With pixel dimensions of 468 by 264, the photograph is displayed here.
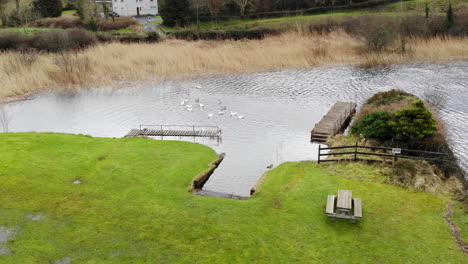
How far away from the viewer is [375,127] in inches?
1490

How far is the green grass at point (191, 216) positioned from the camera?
870 inches

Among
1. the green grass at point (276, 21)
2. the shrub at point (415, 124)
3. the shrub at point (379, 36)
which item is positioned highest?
the green grass at point (276, 21)

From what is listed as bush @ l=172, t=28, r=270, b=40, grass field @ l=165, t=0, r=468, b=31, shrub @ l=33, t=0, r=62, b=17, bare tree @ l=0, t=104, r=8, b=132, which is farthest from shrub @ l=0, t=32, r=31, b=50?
shrub @ l=33, t=0, r=62, b=17

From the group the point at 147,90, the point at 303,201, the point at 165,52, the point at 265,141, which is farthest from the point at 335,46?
the point at 303,201

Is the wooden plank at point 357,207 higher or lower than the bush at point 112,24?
lower

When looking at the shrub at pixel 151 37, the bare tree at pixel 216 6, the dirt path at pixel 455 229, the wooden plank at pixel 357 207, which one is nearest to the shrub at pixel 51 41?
the shrub at pixel 151 37

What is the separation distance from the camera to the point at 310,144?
39.5 m

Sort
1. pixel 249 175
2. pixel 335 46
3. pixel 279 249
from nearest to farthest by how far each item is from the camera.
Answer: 1. pixel 279 249
2. pixel 249 175
3. pixel 335 46

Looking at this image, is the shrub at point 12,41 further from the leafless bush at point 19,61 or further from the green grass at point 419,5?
the green grass at point 419,5

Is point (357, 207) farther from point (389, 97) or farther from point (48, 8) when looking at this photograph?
point (48, 8)

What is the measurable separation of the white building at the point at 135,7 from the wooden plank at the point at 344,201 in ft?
373

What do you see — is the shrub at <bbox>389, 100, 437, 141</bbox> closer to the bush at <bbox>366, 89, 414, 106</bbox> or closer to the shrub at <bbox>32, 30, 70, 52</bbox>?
the bush at <bbox>366, 89, 414, 106</bbox>

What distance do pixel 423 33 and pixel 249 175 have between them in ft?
201

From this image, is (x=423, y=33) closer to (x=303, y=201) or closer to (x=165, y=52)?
(x=165, y=52)
